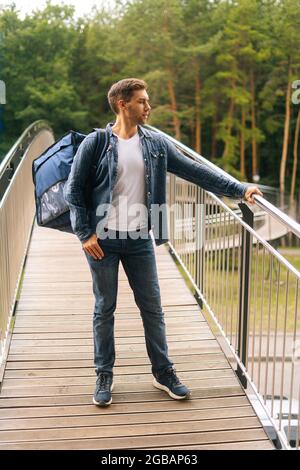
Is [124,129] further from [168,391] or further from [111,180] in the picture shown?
[168,391]

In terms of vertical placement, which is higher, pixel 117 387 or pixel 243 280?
pixel 243 280

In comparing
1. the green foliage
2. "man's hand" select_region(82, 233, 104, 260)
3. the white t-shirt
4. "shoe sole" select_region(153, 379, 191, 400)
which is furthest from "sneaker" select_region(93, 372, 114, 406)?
the green foliage

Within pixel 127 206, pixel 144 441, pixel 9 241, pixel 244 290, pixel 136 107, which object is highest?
pixel 136 107

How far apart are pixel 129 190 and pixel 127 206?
0.08 metres

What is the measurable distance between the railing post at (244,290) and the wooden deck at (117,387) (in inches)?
6.6

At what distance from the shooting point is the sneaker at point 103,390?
2943mm

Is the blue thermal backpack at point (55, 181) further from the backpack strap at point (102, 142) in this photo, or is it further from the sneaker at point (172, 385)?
the sneaker at point (172, 385)

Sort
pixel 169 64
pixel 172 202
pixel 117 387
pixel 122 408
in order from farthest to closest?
pixel 169 64, pixel 172 202, pixel 117 387, pixel 122 408

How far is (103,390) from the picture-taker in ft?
9.75

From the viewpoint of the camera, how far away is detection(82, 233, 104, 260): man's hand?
2787mm

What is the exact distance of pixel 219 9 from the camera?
30.3 m

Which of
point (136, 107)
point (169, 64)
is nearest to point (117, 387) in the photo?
point (136, 107)
